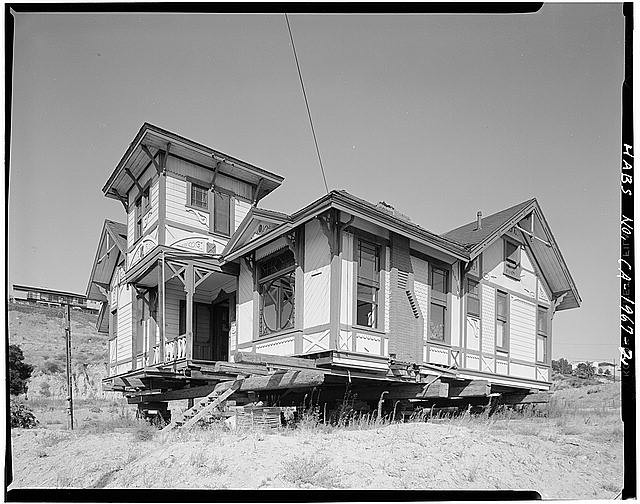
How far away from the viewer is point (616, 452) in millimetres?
9758

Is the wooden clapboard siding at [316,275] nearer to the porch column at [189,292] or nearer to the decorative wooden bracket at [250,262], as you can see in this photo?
the decorative wooden bracket at [250,262]

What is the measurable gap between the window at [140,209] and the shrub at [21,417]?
4810mm

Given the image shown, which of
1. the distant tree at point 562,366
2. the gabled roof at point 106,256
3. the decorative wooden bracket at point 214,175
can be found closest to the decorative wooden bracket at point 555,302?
the distant tree at point 562,366

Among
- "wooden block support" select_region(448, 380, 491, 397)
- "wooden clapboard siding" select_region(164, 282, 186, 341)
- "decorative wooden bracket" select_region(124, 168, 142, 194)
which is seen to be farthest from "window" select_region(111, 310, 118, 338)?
"wooden block support" select_region(448, 380, 491, 397)

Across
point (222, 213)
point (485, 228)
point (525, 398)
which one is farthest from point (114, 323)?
point (525, 398)

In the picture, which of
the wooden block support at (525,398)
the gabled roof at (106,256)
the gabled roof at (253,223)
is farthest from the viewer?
the gabled roof at (106,256)

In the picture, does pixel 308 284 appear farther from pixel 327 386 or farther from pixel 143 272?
pixel 143 272

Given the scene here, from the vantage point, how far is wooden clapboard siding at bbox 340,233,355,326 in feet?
38.0

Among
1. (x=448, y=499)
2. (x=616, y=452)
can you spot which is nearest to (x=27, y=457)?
(x=448, y=499)

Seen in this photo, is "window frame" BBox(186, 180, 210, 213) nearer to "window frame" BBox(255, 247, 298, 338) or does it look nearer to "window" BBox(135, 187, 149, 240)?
"window" BBox(135, 187, 149, 240)

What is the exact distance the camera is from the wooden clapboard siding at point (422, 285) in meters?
13.1

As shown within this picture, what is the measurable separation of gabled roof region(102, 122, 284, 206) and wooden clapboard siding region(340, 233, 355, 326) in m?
4.77

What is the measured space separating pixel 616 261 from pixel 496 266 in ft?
17.5

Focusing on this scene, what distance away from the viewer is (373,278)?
40.4 feet
